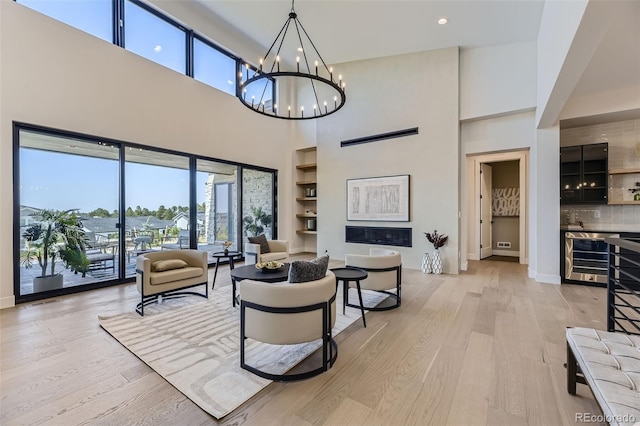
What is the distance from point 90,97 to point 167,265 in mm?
3206

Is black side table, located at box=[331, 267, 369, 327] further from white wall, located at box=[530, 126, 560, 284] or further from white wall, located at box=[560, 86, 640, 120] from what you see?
white wall, located at box=[560, 86, 640, 120]

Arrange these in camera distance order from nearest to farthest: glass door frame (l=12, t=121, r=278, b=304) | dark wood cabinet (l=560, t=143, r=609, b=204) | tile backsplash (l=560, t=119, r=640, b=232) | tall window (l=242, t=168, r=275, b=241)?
glass door frame (l=12, t=121, r=278, b=304)
tile backsplash (l=560, t=119, r=640, b=232)
dark wood cabinet (l=560, t=143, r=609, b=204)
tall window (l=242, t=168, r=275, b=241)

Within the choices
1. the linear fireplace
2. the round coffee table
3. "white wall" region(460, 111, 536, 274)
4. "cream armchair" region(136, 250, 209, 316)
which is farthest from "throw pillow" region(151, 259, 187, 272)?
"white wall" region(460, 111, 536, 274)

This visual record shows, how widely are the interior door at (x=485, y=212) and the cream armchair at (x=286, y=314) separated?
7008 millimetres

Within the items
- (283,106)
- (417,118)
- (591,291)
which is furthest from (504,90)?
(283,106)

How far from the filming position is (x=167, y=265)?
13.1 ft

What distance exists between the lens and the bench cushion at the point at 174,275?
12.3ft

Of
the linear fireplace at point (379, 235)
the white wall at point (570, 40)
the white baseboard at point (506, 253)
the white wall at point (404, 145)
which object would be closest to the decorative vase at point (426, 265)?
the white wall at point (404, 145)

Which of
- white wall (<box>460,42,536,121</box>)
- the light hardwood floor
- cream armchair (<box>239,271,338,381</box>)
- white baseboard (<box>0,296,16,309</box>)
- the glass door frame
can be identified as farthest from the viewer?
white wall (<box>460,42,536,121</box>)

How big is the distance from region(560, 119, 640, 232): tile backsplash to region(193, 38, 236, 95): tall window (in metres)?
7.71

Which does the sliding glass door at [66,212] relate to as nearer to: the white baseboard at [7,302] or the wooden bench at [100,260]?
the wooden bench at [100,260]

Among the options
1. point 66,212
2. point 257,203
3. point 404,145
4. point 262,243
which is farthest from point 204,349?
point 404,145

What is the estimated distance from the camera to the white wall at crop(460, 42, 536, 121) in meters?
5.47

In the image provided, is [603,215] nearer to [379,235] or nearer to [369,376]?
[379,235]
